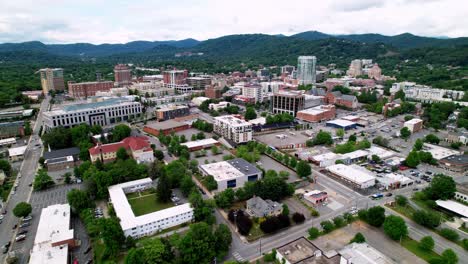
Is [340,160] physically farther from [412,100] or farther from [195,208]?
[412,100]

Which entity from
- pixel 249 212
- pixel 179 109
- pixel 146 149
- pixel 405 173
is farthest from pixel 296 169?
pixel 179 109

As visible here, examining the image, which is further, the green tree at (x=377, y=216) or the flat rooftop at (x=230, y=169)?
the flat rooftop at (x=230, y=169)

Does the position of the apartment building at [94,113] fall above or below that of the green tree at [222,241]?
above

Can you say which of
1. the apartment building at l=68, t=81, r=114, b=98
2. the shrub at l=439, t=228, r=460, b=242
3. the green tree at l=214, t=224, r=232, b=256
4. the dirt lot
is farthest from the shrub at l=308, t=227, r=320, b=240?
the apartment building at l=68, t=81, r=114, b=98

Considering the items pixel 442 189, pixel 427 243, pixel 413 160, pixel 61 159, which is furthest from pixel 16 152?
pixel 413 160

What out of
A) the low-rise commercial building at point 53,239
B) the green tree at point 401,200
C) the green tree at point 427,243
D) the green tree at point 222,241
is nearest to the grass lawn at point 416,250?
the green tree at point 427,243

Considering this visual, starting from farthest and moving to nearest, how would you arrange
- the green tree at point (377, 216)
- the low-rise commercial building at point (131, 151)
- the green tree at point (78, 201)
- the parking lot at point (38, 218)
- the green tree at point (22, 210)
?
the low-rise commercial building at point (131, 151)
the green tree at point (78, 201)
the green tree at point (22, 210)
the green tree at point (377, 216)
the parking lot at point (38, 218)

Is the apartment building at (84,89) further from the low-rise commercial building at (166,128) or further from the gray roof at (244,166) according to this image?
the gray roof at (244,166)

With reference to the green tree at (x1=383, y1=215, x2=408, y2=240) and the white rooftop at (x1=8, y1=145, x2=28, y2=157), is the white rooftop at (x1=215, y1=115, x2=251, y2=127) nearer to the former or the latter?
the green tree at (x1=383, y1=215, x2=408, y2=240)

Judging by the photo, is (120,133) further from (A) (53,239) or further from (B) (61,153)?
(A) (53,239)
